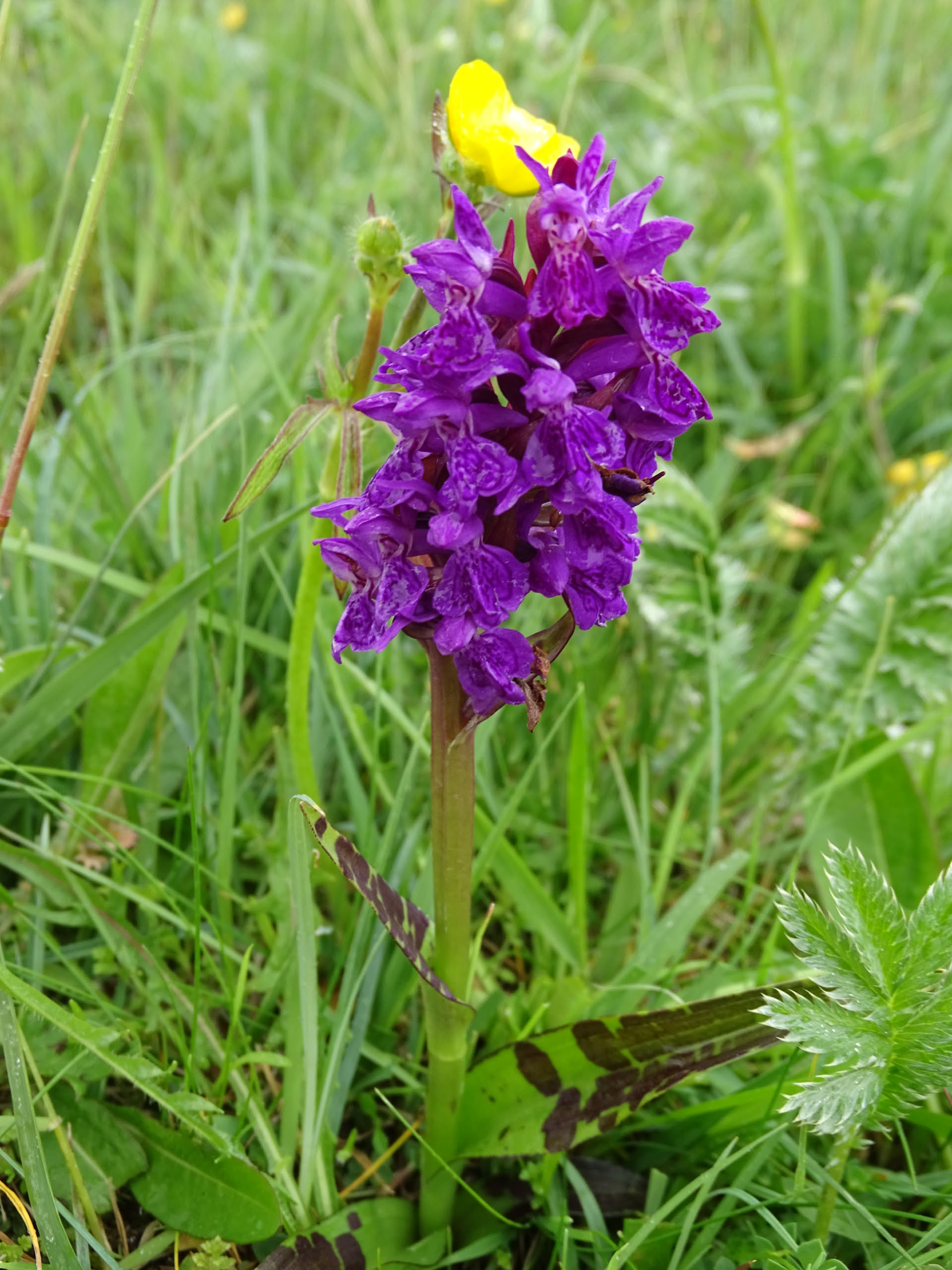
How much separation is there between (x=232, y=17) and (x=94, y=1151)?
201 inches

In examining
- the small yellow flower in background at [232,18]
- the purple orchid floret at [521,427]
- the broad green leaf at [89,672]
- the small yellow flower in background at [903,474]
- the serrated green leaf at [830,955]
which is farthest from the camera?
the small yellow flower in background at [232,18]

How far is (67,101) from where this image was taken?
4129 mm

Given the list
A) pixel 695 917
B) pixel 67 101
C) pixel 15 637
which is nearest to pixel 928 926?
pixel 695 917

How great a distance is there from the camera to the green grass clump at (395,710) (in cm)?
159

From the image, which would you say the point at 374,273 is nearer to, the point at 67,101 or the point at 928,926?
the point at 928,926

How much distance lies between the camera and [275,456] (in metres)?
1.41

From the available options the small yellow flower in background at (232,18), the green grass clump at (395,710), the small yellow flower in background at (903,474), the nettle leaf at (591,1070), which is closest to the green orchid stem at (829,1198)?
the green grass clump at (395,710)

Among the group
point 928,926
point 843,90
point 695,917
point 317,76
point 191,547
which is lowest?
point 695,917

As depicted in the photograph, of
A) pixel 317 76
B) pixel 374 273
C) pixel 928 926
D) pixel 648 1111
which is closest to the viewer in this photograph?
pixel 928 926

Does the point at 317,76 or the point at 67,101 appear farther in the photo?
the point at 317,76

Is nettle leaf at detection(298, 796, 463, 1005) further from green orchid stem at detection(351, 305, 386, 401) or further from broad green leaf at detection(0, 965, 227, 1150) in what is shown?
green orchid stem at detection(351, 305, 386, 401)

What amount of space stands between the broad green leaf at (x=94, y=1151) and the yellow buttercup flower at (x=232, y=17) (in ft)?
16.3

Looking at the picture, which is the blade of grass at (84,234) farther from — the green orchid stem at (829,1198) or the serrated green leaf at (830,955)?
the green orchid stem at (829,1198)

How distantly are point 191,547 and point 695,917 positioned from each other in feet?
3.90
